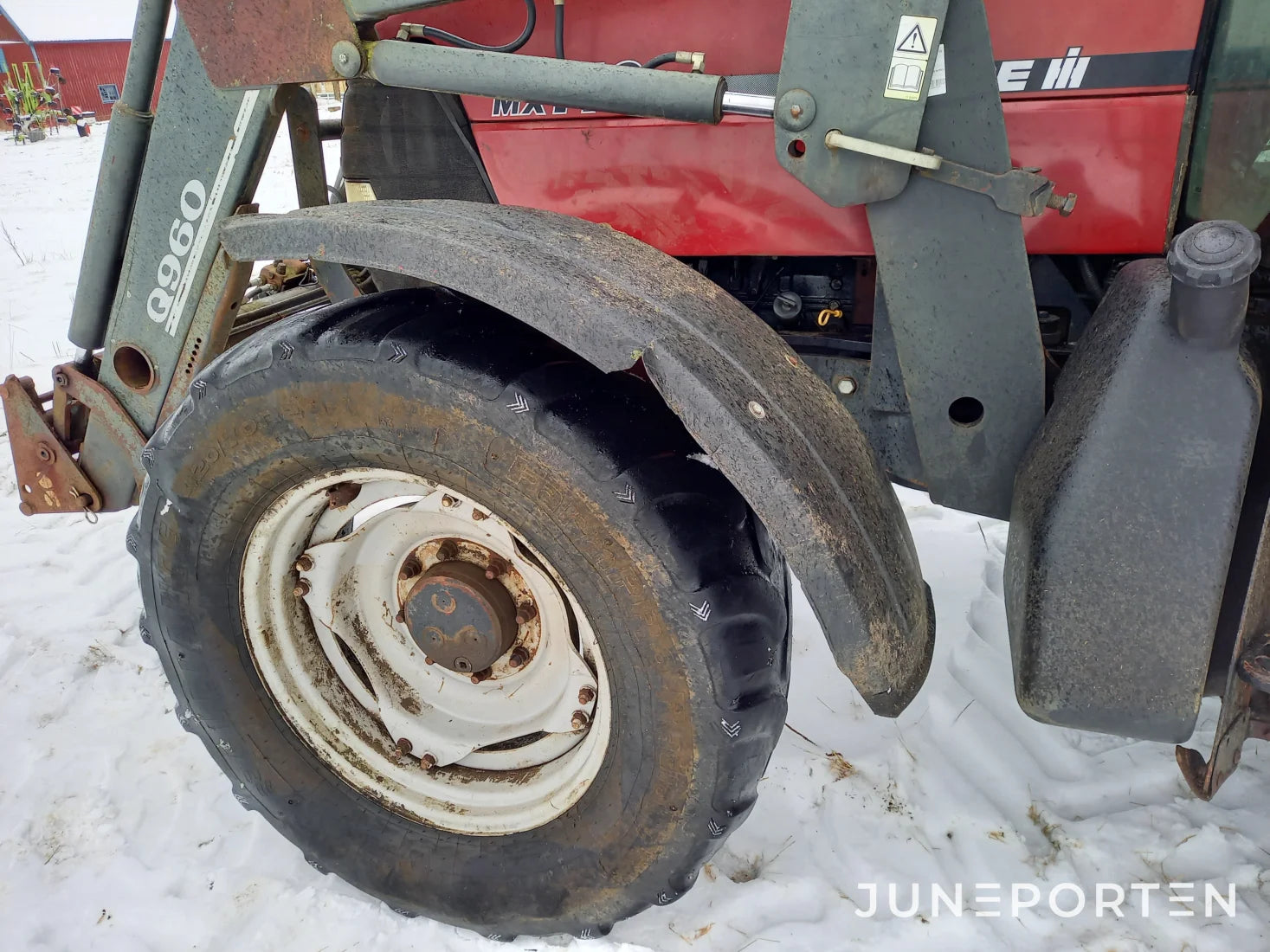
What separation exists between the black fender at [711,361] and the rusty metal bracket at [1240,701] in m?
0.45

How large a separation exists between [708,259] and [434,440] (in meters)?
0.87

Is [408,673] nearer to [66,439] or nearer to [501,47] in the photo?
[66,439]

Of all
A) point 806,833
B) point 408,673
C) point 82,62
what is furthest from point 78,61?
point 806,833

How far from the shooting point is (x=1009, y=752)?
2.28 meters

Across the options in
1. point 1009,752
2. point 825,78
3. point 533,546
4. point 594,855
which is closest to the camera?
point 825,78

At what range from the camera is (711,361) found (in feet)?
4.20

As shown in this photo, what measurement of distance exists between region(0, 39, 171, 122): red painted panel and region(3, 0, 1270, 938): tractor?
95.8 ft

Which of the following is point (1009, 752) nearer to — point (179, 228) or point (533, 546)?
point (533, 546)

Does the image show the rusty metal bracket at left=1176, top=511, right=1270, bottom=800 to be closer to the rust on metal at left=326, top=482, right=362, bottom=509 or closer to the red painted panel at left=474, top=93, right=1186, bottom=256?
the red painted panel at left=474, top=93, right=1186, bottom=256

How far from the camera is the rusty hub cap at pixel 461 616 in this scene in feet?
5.45

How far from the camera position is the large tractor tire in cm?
135

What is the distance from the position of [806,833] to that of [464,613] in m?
1.04

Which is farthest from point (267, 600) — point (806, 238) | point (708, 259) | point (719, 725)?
point (806, 238)

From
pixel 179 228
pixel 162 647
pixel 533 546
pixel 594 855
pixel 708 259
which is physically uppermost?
pixel 179 228
